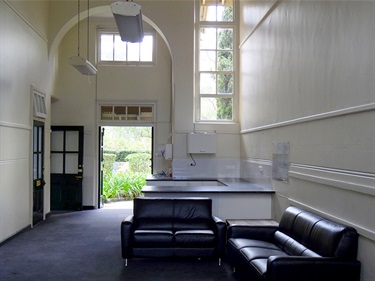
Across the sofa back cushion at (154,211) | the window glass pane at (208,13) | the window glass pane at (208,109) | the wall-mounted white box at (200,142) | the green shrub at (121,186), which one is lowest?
the green shrub at (121,186)

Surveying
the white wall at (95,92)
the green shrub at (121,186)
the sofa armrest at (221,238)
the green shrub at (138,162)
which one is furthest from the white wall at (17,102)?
the green shrub at (138,162)

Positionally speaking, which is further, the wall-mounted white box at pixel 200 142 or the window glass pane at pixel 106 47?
the window glass pane at pixel 106 47

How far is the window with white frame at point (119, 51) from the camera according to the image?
30.7 feet

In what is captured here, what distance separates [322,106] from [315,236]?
4.64 ft

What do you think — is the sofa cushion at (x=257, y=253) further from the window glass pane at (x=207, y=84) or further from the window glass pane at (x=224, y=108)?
the window glass pane at (x=207, y=84)

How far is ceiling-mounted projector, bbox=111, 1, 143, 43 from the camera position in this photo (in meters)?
4.42

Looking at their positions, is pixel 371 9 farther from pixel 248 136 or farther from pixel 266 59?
pixel 248 136

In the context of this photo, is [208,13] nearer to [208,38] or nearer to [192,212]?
[208,38]

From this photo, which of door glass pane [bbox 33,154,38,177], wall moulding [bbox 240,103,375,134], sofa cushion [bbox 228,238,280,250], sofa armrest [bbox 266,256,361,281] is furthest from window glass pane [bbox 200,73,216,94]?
sofa armrest [bbox 266,256,361,281]

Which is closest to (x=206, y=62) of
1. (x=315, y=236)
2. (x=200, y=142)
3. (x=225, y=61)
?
(x=225, y=61)

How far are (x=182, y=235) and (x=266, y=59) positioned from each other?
3.28 m

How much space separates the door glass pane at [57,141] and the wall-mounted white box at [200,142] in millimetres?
3395

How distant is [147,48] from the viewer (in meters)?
9.45

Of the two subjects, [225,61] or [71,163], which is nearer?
[225,61]
